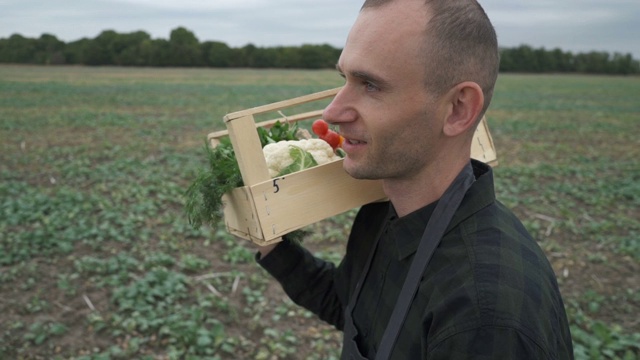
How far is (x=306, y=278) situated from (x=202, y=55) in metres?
83.4

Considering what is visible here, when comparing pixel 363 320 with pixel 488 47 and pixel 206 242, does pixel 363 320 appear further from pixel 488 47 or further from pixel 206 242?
pixel 206 242

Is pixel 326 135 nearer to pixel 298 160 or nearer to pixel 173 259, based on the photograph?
pixel 298 160

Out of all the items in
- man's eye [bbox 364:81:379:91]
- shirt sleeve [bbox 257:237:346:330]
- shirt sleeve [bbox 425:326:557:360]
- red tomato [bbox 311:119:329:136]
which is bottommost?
shirt sleeve [bbox 257:237:346:330]

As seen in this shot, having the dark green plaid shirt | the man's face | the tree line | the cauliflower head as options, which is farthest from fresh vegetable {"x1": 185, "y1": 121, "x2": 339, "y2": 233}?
the tree line

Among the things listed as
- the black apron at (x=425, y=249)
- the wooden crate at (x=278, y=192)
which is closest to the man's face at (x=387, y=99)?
the black apron at (x=425, y=249)

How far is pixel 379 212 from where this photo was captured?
2.02 meters

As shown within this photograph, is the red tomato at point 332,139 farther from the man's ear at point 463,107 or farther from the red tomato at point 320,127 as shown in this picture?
the man's ear at point 463,107

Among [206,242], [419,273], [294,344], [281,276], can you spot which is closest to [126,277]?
[206,242]

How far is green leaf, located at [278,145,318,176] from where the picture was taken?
2064 mm

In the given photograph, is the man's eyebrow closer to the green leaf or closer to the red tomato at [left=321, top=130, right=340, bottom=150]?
the green leaf

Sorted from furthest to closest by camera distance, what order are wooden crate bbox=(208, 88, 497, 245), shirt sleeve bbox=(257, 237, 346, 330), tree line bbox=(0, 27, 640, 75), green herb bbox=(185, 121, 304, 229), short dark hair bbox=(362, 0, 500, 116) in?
tree line bbox=(0, 27, 640, 75)
shirt sleeve bbox=(257, 237, 346, 330)
green herb bbox=(185, 121, 304, 229)
wooden crate bbox=(208, 88, 497, 245)
short dark hair bbox=(362, 0, 500, 116)

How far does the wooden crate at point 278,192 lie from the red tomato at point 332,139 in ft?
1.04

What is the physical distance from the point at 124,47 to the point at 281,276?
89.0m

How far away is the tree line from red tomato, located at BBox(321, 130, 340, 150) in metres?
72.2
